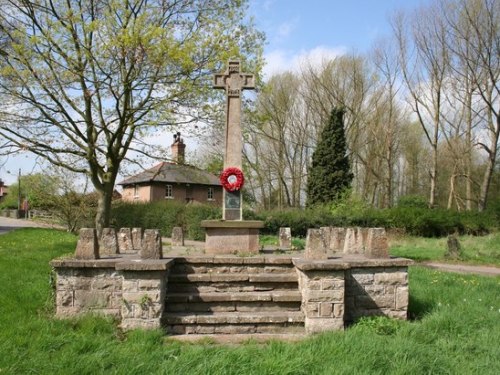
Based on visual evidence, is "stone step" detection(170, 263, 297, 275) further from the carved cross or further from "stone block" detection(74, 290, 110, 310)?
the carved cross

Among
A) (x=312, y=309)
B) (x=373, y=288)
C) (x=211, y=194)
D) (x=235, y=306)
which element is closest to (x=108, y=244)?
(x=235, y=306)

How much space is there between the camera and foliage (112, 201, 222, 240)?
75.7ft

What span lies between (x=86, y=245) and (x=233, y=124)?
3989mm

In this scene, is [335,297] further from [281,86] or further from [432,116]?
[281,86]

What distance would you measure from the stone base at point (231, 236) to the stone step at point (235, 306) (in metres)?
2.17

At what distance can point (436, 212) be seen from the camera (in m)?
23.6

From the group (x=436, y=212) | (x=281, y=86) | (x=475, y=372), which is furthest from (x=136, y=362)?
(x=281, y=86)

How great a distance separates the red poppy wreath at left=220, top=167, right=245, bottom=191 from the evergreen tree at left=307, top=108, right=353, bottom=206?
67.3 ft

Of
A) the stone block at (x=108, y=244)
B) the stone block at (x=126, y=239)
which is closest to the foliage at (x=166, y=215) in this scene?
the stone block at (x=126, y=239)

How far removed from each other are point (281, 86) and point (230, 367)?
3223 centimetres

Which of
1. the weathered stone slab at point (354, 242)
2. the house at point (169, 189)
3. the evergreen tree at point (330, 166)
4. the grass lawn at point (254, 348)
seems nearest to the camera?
the grass lawn at point (254, 348)

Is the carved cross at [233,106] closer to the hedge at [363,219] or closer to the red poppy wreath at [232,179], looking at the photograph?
the red poppy wreath at [232,179]

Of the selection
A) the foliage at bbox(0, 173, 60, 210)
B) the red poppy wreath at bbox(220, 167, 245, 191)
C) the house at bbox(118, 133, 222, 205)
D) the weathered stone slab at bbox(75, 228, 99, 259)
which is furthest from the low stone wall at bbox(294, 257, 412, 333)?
the house at bbox(118, 133, 222, 205)

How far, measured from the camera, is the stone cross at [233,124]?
8.85 metres
